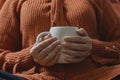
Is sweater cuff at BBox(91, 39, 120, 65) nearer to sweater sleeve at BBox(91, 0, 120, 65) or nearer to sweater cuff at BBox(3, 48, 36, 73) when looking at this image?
sweater sleeve at BBox(91, 0, 120, 65)

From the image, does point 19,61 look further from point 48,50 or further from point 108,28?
point 108,28

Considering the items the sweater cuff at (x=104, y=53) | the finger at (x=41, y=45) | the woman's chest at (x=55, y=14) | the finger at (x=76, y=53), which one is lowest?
the sweater cuff at (x=104, y=53)

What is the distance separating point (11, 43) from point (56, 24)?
19 cm

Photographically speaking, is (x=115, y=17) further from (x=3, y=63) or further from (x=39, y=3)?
(x=3, y=63)

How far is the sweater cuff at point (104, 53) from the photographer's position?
1.13 metres

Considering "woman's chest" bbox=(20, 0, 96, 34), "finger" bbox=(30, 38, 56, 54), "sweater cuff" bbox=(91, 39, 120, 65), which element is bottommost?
"sweater cuff" bbox=(91, 39, 120, 65)

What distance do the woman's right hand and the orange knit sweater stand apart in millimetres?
64

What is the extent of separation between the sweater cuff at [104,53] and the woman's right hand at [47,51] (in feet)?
0.54

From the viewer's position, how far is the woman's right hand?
100cm

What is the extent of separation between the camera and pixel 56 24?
1138mm

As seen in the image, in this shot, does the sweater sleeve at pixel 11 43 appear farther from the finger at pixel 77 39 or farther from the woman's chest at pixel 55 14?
the finger at pixel 77 39

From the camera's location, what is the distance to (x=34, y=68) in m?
1.12

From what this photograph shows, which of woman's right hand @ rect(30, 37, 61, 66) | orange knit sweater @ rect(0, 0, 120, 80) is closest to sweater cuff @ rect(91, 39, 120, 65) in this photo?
orange knit sweater @ rect(0, 0, 120, 80)

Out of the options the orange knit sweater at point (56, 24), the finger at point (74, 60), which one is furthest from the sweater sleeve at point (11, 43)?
the finger at point (74, 60)
